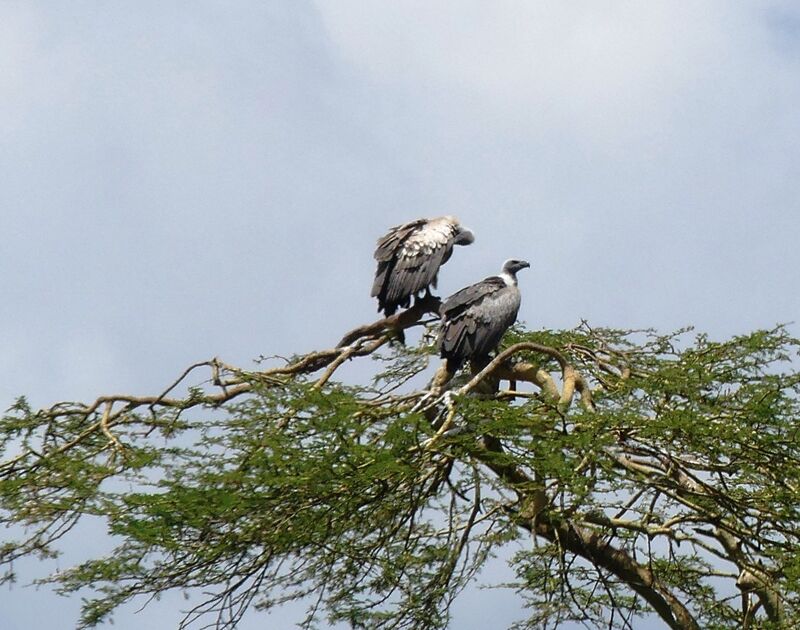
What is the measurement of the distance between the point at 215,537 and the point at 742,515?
12.1ft

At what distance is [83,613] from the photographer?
9.93 meters

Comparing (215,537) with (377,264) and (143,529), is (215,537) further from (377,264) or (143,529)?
(377,264)

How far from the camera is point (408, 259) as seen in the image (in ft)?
37.9

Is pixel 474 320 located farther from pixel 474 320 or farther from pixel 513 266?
pixel 513 266

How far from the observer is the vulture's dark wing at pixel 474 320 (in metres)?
10.6

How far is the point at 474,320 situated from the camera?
10.7 metres

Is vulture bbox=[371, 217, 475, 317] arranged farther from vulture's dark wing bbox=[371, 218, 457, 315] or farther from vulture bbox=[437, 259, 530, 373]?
vulture bbox=[437, 259, 530, 373]

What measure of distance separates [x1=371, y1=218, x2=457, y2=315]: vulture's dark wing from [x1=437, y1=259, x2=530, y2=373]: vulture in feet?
1.53

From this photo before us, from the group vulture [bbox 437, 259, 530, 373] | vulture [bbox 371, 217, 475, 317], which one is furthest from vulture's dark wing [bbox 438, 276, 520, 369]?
vulture [bbox 371, 217, 475, 317]

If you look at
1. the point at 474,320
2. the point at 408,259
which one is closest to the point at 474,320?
the point at 474,320

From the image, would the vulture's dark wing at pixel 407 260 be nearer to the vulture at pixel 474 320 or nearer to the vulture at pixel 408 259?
the vulture at pixel 408 259

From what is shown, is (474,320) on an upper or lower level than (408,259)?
lower

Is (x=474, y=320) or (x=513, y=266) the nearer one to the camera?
(x=474, y=320)

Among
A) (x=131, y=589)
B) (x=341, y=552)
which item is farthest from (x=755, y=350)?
(x=131, y=589)
